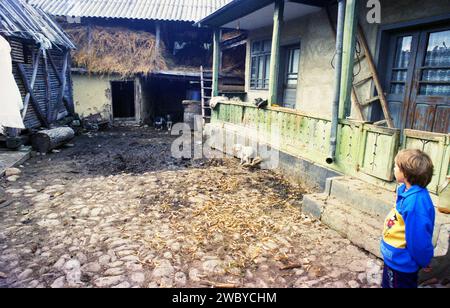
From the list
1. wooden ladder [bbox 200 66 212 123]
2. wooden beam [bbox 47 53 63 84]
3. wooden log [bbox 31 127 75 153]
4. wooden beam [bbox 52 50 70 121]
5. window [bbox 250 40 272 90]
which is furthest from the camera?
wooden ladder [bbox 200 66 212 123]

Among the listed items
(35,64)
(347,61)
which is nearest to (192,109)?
(35,64)

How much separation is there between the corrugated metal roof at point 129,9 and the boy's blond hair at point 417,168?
46.6ft

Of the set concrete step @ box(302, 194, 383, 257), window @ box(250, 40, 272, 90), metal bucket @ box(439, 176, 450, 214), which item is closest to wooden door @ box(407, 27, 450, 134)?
metal bucket @ box(439, 176, 450, 214)

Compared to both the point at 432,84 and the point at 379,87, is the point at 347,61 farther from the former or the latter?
the point at 432,84

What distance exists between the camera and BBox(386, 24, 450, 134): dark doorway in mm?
4898

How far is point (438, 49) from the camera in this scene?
4957 millimetres

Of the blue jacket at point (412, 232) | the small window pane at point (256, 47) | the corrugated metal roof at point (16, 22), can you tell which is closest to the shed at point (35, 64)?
the corrugated metal roof at point (16, 22)

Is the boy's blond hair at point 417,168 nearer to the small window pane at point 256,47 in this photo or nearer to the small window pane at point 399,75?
the small window pane at point 399,75

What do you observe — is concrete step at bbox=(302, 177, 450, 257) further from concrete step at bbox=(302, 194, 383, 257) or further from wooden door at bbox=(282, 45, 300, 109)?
wooden door at bbox=(282, 45, 300, 109)

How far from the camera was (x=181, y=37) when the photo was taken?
1625cm

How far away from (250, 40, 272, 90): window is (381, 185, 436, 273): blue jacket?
27.2 ft

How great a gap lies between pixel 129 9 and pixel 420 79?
14743 mm

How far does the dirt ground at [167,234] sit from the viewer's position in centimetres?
308

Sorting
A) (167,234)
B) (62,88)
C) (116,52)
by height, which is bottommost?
(167,234)
